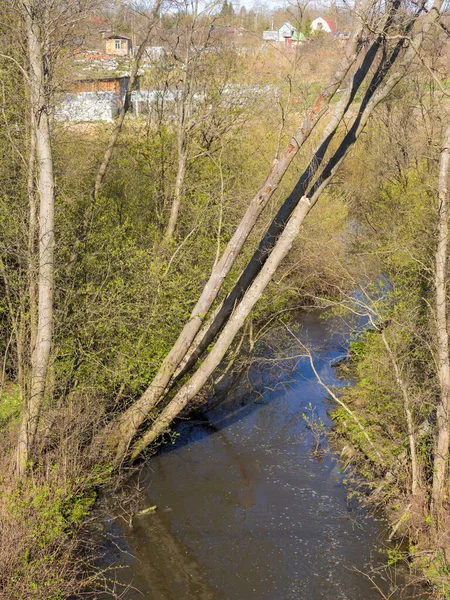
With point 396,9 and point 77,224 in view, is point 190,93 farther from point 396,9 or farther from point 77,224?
point 396,9

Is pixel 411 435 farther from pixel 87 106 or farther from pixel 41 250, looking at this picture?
pixel 87 106

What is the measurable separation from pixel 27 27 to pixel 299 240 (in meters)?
9.59

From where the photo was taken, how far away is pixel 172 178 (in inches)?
687

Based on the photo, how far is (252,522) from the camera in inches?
446

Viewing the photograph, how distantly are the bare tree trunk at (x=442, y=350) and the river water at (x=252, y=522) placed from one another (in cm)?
146

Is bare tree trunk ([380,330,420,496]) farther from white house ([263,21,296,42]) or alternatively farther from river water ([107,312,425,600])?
white house ([263,21,296,42])

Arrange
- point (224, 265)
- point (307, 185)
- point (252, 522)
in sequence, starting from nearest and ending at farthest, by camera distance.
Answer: point (252, 522) → point (224, 265) → point (307, 185)

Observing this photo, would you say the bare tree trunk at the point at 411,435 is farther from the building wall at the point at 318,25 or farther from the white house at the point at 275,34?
the building wall at the point at 318,25

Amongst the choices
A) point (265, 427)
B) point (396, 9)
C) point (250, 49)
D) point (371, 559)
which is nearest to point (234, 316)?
point (265, 427)

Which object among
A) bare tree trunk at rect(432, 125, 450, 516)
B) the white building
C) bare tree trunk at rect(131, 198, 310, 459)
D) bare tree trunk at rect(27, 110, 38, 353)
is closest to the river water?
→ bare tree trunk at rect(131, 198, 310, 459)

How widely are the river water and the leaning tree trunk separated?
2.46m

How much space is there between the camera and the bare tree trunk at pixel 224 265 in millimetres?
11594

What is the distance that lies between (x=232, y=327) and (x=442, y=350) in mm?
3870

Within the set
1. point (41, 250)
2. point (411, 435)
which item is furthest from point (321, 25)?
point (411, 435)
